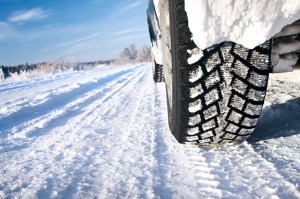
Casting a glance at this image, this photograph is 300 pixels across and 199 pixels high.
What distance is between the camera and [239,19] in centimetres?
129

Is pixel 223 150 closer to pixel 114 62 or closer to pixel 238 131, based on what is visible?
pixel 238 131

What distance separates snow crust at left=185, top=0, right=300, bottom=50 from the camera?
4.11 ft

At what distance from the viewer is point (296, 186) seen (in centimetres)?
117

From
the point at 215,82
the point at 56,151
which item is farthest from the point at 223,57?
the point at 56,151

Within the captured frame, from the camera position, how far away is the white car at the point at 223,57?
4.19 feet

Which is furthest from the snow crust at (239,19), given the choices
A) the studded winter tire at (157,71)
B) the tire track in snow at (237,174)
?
the studded winter tire at (157,71)

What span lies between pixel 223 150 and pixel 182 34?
0.74 m

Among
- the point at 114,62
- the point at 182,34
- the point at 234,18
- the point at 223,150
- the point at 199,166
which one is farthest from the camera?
the point at 114,62

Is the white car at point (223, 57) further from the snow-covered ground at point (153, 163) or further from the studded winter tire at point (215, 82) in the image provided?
the snow-covered ground at point (153, 163)

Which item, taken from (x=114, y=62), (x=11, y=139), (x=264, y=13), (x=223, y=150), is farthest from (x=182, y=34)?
(x=114, y=62)

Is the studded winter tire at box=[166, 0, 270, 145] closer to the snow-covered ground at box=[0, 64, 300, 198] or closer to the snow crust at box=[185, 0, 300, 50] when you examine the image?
the snow crust at box=[185, 0, 300, 50]

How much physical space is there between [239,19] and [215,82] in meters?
0.31

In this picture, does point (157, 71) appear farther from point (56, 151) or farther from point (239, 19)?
point (239, 19)

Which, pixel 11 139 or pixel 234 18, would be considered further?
pixel 11 139
